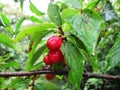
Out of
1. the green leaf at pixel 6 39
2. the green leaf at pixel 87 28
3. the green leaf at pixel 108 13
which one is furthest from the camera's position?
the green leaf at pixel 108 13

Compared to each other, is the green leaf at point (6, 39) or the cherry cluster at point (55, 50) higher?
the green leaf at point (6, 39)

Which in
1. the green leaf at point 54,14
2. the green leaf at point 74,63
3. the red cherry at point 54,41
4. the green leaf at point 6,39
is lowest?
the green leaf at point 74,63

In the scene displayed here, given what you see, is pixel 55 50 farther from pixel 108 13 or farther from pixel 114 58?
pixel 108 13

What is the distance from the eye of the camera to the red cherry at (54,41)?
0.75 m

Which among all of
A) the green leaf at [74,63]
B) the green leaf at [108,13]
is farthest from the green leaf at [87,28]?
the green leaf at [108,13]

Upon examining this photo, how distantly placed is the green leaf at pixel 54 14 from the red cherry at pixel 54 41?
0.13 ft

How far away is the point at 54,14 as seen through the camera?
2.60 ft

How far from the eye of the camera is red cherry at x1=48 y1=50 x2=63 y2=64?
0.77 metres

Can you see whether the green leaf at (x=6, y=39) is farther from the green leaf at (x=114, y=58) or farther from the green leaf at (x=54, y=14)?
the green leaf at (x=114, y=58)

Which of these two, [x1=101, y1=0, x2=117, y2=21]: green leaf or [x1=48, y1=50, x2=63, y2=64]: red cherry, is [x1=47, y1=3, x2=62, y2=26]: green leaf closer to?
[x1=48, y1=50, x2=63, y2=64]: red cherry

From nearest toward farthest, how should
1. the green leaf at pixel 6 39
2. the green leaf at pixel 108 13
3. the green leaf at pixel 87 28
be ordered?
1. the green leaf at pixel 87 28
2. the green leaf at pixel 6 39
3. the green leaf at pixel 108 13

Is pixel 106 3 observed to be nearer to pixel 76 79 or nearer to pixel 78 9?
pixel 78 9

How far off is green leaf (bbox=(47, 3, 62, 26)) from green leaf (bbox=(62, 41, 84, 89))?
69 mm

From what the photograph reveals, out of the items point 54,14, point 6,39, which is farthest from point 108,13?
point 6,39
